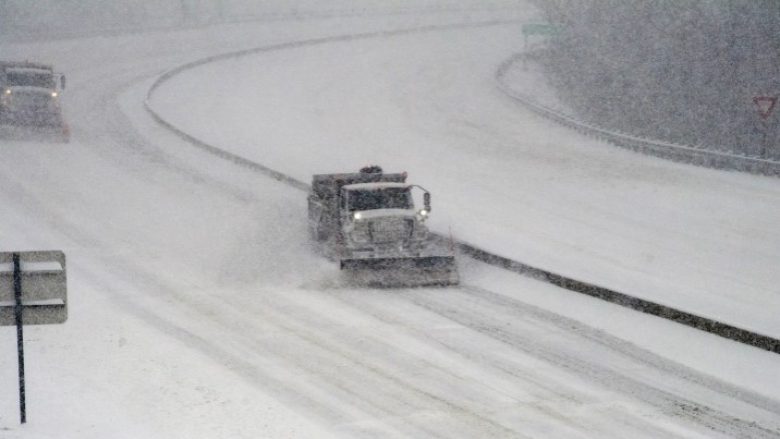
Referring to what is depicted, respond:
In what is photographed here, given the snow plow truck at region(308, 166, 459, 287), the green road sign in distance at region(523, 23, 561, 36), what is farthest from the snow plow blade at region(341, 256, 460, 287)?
the green road sign in distance at region(523, 23, 561, 36)

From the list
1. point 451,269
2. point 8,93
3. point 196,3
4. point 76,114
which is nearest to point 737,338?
point 451,269

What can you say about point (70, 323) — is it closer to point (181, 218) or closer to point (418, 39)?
point (181, 218)

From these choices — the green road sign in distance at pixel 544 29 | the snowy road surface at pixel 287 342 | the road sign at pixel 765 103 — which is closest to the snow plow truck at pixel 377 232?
the snowy road surface at pixel 287 342

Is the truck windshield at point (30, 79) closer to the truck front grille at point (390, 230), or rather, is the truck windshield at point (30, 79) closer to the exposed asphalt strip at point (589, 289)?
the exposed asphalt strip at point (589, 289)

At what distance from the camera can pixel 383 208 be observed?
2159 centimetres

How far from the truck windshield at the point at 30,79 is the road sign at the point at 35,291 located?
27410mm

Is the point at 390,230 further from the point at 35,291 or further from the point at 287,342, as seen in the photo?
the point at 35,291

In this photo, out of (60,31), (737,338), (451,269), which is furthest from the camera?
(60,31)

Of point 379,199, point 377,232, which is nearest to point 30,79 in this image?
point 379,199

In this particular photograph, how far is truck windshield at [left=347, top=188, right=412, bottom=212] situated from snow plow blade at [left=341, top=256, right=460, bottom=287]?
6.37 ft

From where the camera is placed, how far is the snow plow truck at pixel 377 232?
1995cm

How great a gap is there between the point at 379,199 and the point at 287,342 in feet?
19.4

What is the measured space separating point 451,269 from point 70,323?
6702mm

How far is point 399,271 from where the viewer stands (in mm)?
19953
